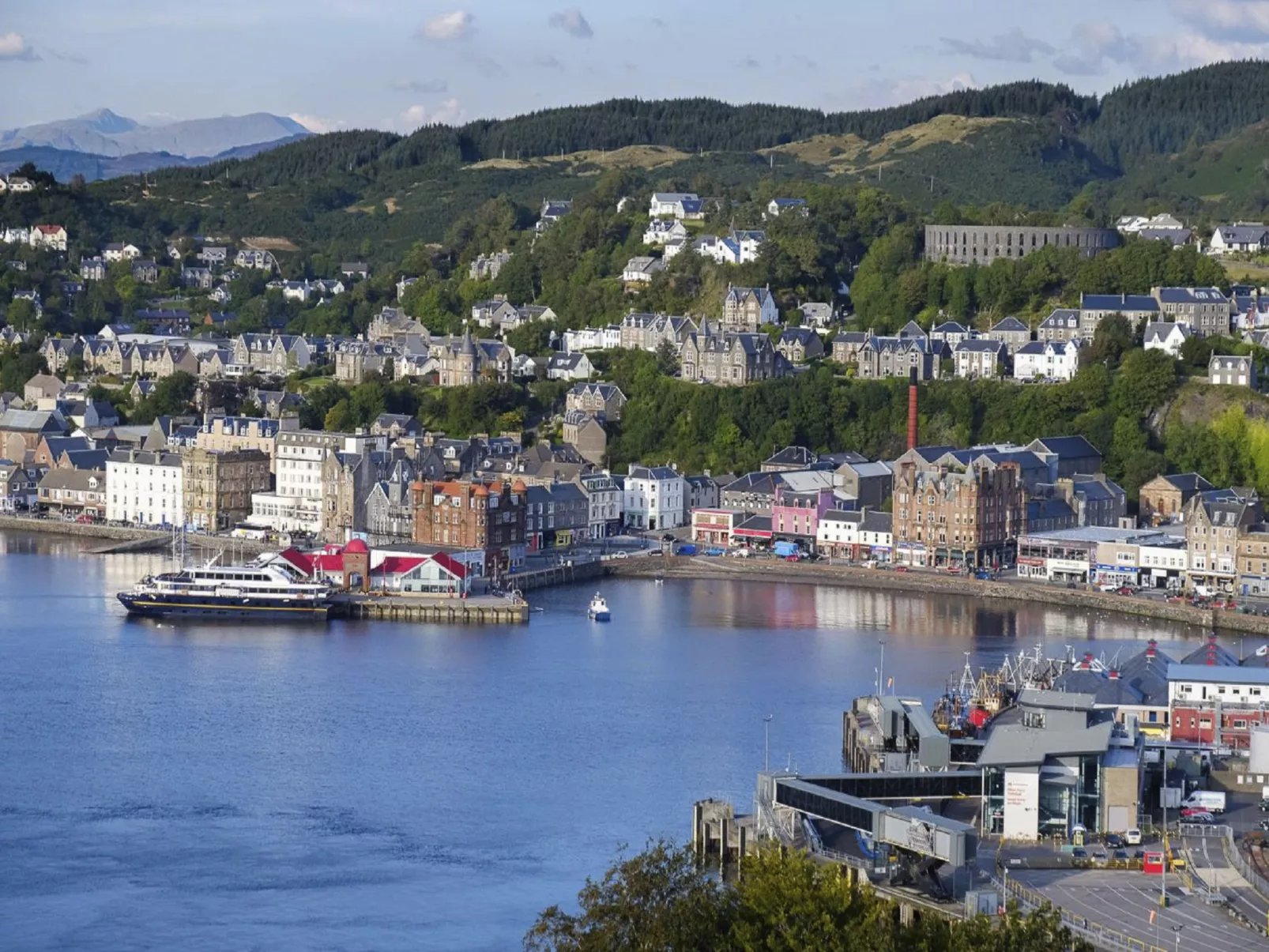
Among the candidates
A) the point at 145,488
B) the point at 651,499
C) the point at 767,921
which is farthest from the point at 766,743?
the point at 145,488

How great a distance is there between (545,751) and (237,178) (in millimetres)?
43838

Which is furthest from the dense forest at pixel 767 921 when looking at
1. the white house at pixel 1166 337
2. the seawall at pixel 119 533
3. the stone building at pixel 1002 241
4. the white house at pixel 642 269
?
the white house at pixel 642 269

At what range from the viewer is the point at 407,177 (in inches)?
Result: 2251

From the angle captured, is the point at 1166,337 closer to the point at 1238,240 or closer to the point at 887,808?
the point at 1238,240

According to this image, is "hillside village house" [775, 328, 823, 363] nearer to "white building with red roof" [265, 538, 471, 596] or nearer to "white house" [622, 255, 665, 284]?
"white house" [622, 255, 665, 284]

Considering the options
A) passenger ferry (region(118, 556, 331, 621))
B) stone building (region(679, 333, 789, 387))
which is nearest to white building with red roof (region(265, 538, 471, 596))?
passenger ferry (region(118, 556, 331, 621))

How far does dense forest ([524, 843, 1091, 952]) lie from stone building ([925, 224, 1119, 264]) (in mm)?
26878

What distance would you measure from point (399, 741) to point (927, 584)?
9.85 metres

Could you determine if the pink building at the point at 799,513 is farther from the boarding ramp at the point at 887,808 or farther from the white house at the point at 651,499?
the boarding ramp at the point at 887,808

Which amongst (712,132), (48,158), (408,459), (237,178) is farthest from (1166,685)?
(48,158)

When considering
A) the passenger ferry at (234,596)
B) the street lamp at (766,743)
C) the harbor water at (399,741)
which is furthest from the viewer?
the passenger ferry at (234,596)

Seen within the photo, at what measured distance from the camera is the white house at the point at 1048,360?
110 feet

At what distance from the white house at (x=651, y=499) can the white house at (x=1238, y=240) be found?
511 inches

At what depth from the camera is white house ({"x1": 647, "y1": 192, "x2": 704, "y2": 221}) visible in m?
42.9
